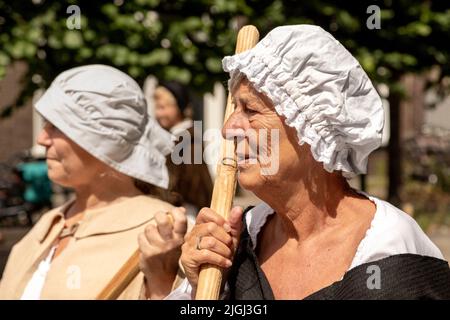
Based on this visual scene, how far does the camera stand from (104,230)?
375 cm

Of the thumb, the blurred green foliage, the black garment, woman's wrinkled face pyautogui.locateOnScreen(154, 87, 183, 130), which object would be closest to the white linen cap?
the thumb

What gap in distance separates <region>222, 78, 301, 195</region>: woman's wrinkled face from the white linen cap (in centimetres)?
139

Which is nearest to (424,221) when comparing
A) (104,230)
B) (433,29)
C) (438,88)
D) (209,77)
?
(438,88)

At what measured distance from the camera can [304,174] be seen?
8.37ft

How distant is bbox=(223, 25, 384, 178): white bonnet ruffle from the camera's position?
2.49 m

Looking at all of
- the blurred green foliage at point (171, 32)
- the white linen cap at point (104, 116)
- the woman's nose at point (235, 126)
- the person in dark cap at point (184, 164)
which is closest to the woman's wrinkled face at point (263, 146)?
the woman's nose at point (235, 126)

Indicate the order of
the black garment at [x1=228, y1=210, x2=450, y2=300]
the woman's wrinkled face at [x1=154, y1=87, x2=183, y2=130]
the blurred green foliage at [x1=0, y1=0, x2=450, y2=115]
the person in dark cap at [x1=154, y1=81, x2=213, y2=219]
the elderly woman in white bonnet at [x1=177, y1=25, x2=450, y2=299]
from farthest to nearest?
the blurred green foliage at [x1=0, y1=0, x2=450, y2=115], the woman's wrinkled face at [x1=154, y1=87, x2=183, y2=130], the person in dark cap at [x1=154, y1=81, x2=213, y2=219], the elderly woman in white bonnet at [x1=177, y1=25, x2=450, y2=299], the black garment at [x1=228, y1=210, x2=450, y2=300]

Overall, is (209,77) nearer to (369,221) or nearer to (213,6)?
(213,6)

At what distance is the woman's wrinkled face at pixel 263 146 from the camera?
8.24 feet

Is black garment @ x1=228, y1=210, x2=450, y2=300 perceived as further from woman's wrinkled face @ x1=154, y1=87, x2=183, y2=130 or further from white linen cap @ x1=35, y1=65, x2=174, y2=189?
woman's wrinkled face @ x1=154, y1=87, x2=183, y2=130

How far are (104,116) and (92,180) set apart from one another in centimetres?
27

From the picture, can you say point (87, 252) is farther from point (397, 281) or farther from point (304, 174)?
point (397, 281)

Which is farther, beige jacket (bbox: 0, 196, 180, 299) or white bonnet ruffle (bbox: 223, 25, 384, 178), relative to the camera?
beige jacket (bbox: 0, 196, 180, 299)

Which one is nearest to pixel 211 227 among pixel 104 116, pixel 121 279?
pixel 121 279
